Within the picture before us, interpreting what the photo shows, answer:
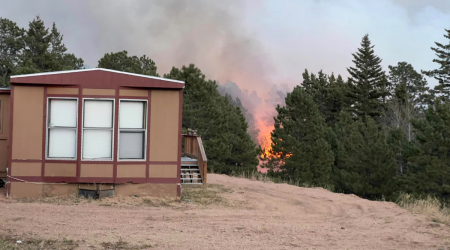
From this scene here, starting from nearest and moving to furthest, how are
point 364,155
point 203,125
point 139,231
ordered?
point 139,231 < point 203,125 < point 364,155

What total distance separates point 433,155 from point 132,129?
56.2 feet

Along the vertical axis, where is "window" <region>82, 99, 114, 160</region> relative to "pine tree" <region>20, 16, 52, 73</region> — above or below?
below

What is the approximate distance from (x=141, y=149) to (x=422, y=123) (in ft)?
54.2

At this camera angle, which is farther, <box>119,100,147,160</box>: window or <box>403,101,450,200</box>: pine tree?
<box>403,101,450,200</box>: pine tree

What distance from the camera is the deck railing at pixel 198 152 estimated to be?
43.8 ft

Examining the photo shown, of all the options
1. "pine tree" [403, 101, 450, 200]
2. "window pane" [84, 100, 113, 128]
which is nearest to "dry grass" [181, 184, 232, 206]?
"window pane" [84, 100, 113, 128]

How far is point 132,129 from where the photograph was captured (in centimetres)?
1095

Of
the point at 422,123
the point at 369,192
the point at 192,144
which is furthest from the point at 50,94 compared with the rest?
the point at 369,192

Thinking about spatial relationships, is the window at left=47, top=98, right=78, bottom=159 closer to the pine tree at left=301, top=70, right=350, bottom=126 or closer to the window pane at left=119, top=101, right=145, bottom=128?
the window pane at left=119, top=101, right=145, bottom=128

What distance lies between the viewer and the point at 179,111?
36.5 ft

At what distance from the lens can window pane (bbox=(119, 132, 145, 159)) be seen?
10914 mm

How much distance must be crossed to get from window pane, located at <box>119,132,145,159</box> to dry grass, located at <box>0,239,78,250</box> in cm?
433

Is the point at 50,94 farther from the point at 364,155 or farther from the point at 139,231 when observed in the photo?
the point at 364,155

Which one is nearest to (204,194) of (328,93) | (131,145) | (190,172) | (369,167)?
(190,172)
